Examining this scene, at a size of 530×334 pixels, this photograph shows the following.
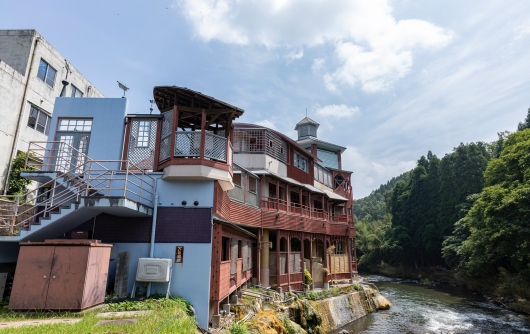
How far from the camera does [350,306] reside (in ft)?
74.1

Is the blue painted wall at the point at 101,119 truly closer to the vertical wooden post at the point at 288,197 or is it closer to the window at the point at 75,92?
the vertical wooden post at the point at 288,197

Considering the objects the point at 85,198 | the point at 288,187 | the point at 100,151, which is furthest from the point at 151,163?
the point at 288,187

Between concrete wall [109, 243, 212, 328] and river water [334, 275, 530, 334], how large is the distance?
13521 mm

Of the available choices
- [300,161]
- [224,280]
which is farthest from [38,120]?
[300,161]

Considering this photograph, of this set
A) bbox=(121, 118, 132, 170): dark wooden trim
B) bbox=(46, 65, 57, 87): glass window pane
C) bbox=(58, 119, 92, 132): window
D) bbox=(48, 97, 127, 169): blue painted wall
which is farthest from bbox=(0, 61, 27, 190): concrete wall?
bbox=(121, 118, 132, 170): dark wooden trim

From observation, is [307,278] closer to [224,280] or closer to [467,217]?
[224,280]

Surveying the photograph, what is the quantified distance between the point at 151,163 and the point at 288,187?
13.5 m

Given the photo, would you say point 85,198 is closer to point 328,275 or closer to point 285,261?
point 285,261

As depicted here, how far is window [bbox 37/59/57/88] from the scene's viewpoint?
23.8m

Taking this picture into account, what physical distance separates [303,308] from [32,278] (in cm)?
1306

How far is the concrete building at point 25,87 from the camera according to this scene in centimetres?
2033

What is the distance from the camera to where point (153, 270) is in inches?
403

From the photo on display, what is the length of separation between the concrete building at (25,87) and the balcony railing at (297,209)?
1593 cm

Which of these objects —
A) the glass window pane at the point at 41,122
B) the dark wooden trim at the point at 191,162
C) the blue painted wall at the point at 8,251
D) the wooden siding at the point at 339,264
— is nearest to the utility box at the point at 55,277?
the blue painted wall at the point at 8,251
